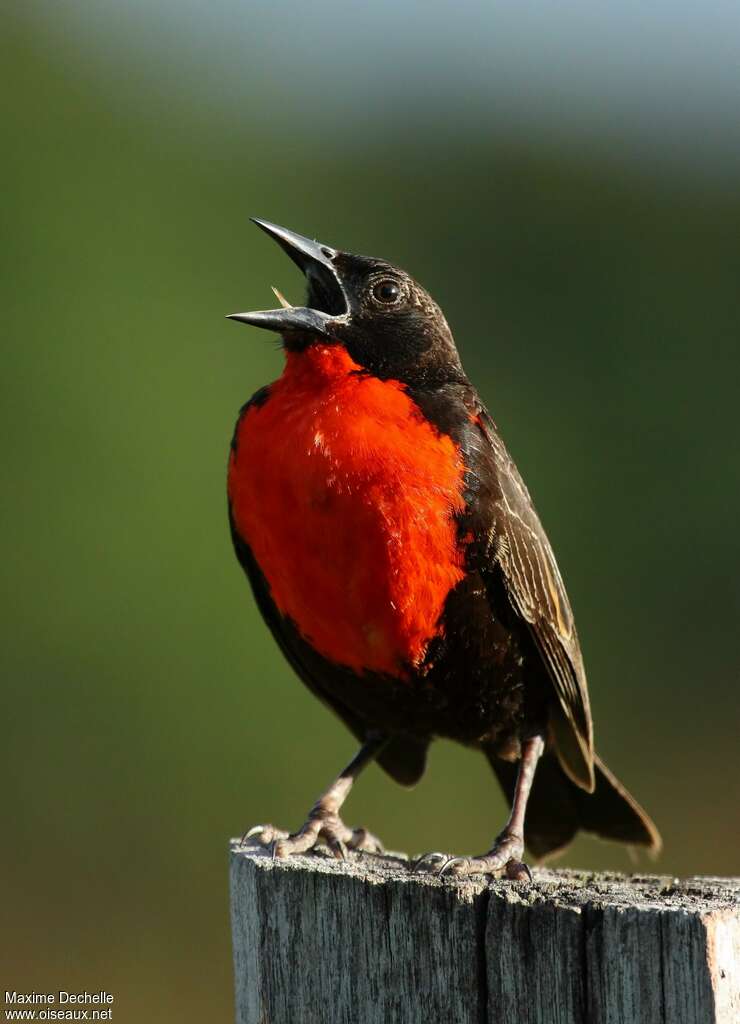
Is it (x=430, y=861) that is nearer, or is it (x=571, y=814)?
(x=430, y=861)

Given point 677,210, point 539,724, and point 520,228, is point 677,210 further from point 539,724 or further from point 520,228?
point 539,724

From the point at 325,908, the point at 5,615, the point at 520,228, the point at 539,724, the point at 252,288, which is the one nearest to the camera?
the point at 325,908

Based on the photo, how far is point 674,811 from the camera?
1162 cm

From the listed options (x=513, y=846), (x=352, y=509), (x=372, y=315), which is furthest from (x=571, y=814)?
(x=372, y=315)

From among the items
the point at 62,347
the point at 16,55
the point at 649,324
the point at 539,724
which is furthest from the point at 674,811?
the point at 16,55

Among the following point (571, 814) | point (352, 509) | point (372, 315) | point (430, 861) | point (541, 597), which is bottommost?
point (571, 814)

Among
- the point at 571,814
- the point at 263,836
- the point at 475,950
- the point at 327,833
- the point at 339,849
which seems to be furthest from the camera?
the point at 571,814

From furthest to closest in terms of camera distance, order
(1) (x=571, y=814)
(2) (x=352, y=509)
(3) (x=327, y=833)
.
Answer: (1) (x=571, y=814) < (3) (x=327, y=833) < (2) (x=352, y=509)

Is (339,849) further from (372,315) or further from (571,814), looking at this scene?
(372,315)

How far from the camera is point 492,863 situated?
4434 millimetres

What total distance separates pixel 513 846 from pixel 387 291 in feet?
6.25

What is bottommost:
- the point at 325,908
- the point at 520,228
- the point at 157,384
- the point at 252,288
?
the point at 325,908

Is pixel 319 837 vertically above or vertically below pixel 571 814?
above

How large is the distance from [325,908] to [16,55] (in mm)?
9518
